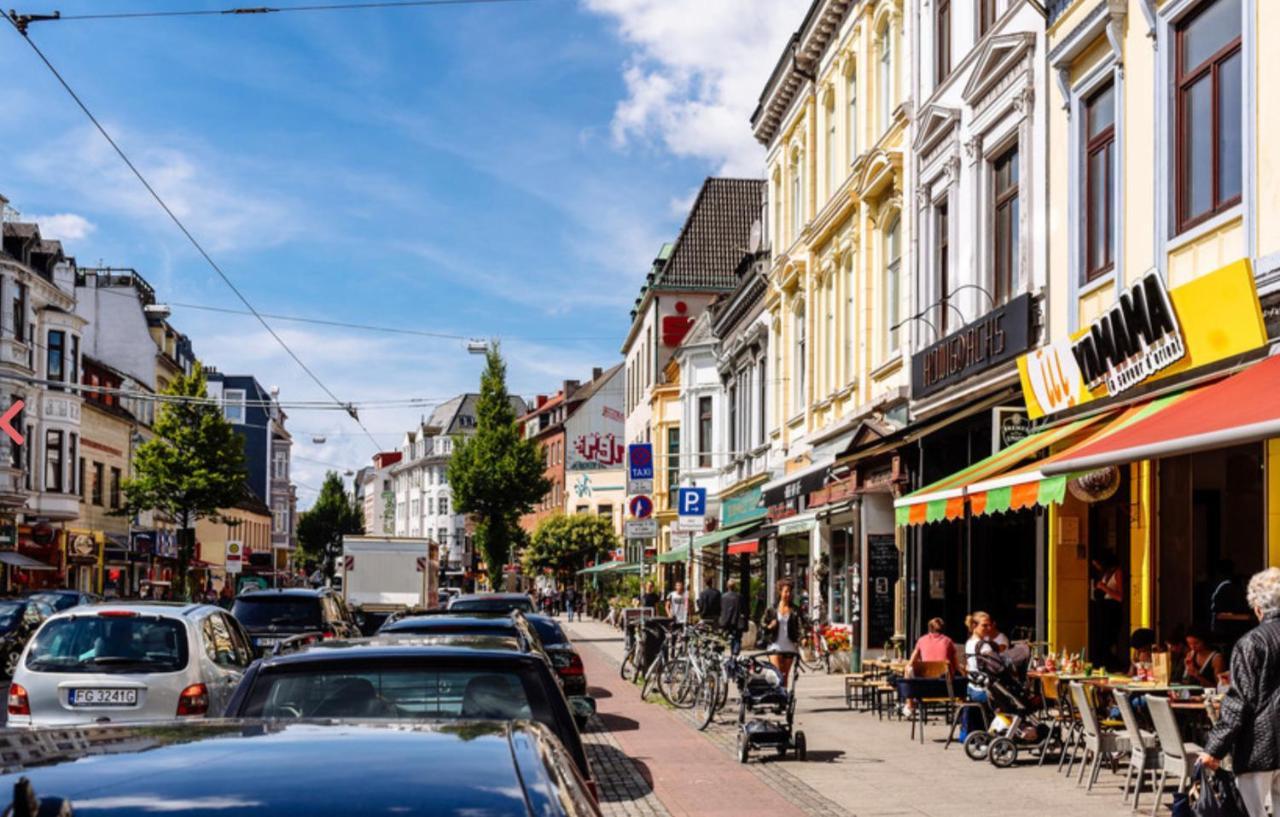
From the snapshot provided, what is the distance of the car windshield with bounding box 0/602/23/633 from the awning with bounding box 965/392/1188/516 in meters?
19.4

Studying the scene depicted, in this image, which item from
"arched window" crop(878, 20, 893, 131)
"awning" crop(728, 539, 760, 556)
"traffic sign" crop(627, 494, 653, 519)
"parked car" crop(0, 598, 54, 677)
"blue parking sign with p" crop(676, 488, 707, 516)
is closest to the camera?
"traffic sign" crop(627, 494, 653, 519)

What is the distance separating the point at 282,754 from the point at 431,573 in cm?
3926

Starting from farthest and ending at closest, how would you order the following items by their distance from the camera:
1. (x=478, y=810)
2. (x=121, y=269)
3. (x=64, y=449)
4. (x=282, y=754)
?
(x=121, y=269) → (x=64, y=449) → (x=282, y=754) → (x=478, y=810)

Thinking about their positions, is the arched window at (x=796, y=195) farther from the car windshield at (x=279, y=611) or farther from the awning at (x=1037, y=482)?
the awning at (x=1037, y=482)

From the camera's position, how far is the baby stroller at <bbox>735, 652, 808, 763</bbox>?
50.9 feet

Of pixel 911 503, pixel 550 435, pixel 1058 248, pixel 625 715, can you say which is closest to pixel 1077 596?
pixel 911 503

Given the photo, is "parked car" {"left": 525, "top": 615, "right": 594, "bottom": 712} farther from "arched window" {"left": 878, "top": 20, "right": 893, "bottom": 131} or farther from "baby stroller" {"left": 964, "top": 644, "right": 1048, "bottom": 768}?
"arched window" {"left": 878, "top": 20, "right": 893, "bottom": 131}

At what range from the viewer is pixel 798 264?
35062 mm

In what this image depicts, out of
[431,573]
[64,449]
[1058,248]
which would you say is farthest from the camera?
[64,449]

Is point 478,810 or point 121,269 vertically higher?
point 121,269

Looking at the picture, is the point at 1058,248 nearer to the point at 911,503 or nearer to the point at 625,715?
the point at 911,503

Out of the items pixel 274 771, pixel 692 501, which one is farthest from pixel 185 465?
pixel 274 771

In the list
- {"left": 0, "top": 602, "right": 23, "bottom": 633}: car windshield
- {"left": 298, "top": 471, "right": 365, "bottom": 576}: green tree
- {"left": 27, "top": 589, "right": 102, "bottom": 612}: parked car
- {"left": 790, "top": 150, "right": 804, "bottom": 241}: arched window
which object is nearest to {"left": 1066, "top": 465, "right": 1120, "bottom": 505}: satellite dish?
{"left": 790, "top": 150, "right": 804, "bottom": 241}: arched window

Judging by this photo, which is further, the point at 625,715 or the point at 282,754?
the point at 625,715
